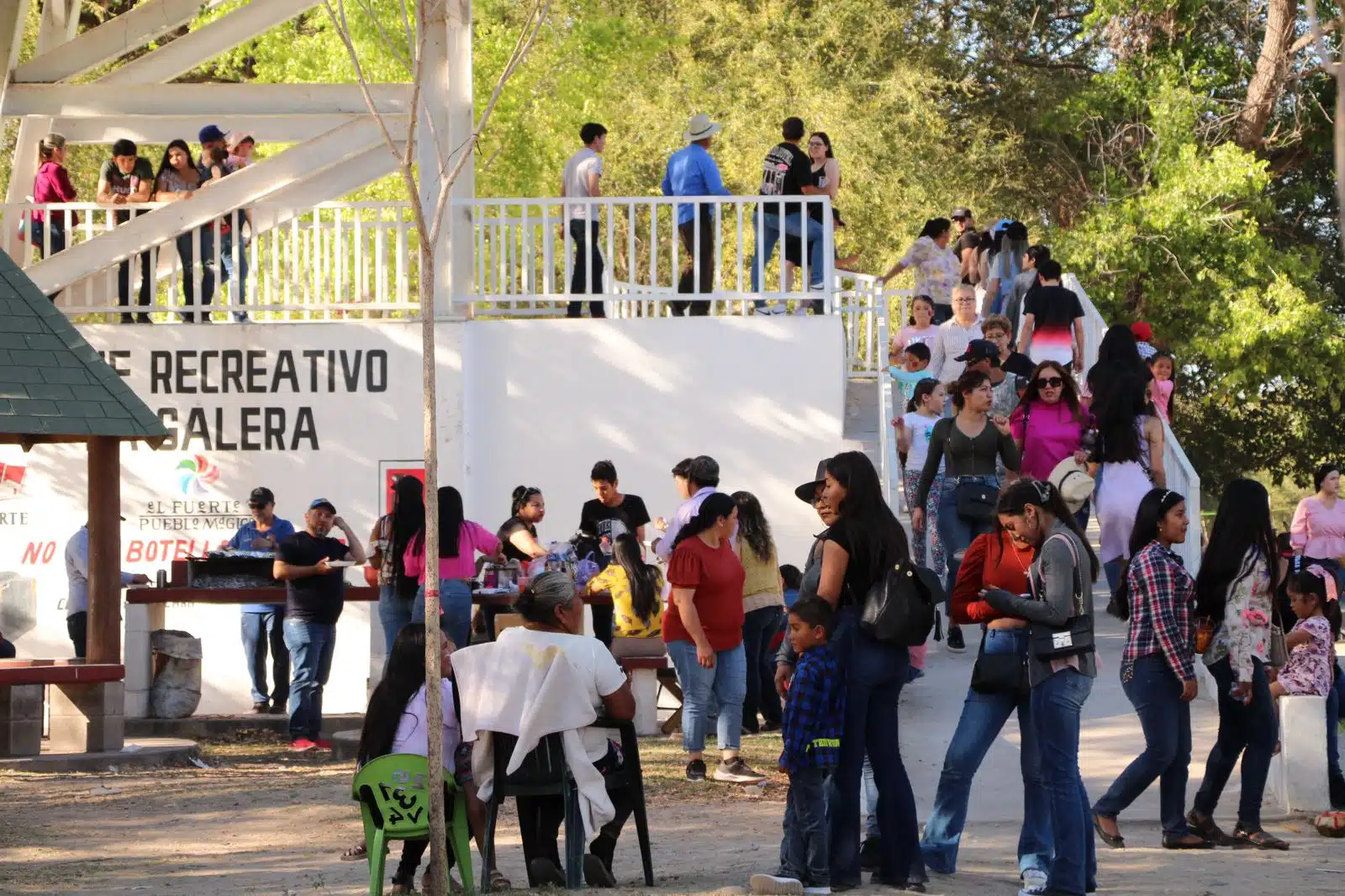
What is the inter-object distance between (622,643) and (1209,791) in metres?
4.28

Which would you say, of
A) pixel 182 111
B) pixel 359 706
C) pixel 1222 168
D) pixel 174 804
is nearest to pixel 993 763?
pixel 174 804

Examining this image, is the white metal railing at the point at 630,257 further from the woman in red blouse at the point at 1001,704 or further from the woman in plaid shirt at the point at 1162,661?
the woman in red blouse at the point at 1001,704

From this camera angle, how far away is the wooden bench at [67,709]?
12719 mm

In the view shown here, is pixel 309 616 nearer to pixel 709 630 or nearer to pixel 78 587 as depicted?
Answer: pixel 78 587

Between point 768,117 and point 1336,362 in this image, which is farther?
point 768,117

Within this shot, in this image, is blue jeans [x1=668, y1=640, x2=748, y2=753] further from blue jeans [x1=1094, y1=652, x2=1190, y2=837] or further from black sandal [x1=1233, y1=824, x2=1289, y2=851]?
black sandal [x1=1233, y1=824, x2=1289, y2=851]

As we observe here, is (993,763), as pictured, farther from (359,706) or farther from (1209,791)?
(359,706)

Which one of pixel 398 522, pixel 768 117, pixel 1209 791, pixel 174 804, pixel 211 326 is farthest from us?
pixel 768 117

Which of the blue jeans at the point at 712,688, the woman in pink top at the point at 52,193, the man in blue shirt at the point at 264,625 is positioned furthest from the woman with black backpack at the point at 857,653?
the woman in pink top at the point at 52,193

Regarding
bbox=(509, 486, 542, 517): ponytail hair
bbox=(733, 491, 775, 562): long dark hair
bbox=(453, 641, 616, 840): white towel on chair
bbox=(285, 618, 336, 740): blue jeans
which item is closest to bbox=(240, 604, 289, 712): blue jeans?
bbox=(285, 618, 336, 740): blue jeans

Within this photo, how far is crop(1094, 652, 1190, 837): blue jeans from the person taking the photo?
925 cm

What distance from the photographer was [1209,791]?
31.4ft

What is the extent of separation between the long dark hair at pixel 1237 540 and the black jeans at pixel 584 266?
8.47 metres

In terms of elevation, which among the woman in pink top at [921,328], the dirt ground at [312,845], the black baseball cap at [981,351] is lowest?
the dirt ground at [312,845]
